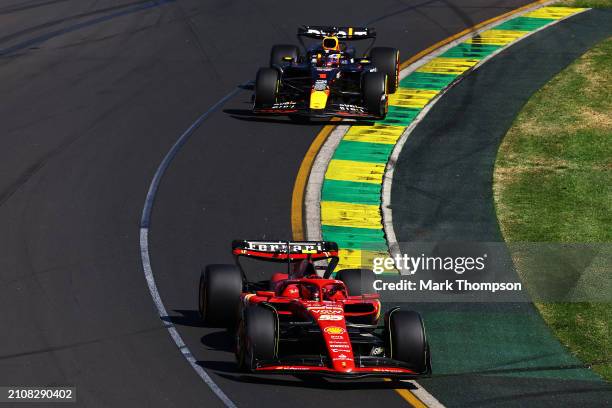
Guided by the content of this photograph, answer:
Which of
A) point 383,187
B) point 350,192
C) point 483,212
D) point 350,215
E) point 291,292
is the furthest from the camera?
point 383,187

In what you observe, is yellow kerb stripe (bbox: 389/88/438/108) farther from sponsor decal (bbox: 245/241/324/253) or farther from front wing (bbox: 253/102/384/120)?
sponsor decal (bbox: 245/241/324/253)

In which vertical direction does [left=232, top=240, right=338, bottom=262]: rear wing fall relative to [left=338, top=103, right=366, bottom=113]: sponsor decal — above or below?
below

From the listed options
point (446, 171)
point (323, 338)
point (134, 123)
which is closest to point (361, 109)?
point (446, 171)

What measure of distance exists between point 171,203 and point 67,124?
5.57 m

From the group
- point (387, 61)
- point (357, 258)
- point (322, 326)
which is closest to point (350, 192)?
point (357, 258)

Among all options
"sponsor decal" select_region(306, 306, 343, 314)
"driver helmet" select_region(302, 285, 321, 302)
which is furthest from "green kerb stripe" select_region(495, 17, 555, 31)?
"sponsor decal" select_region(306, 306, 343, 314)

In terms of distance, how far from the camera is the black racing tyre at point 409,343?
1614 centimetres

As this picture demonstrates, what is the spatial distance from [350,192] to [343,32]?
708 centimetres

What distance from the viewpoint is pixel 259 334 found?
626 inches

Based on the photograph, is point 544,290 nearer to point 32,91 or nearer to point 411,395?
point 411,395

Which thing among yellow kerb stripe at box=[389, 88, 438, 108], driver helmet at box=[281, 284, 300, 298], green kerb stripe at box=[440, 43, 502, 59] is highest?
green kerb stripe at box=[440, 43, 502, 59]

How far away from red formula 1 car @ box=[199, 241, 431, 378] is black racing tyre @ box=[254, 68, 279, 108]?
9.51 meters

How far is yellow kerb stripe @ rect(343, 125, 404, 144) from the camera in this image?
27.2 meters

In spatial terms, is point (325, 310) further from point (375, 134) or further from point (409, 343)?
point (375, 134)
